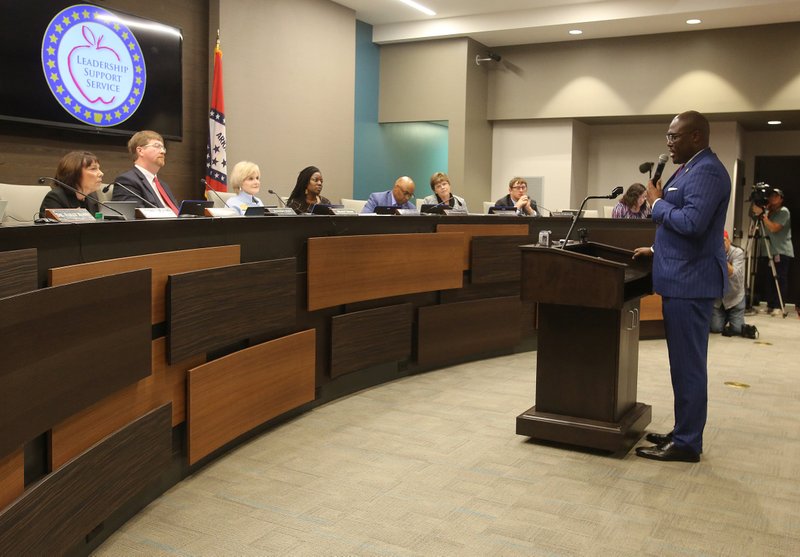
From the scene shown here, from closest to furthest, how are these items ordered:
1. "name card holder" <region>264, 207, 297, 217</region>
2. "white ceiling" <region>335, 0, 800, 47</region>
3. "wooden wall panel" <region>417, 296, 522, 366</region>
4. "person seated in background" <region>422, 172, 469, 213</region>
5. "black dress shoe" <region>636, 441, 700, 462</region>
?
"black dress shoe" <region>636, 441, 700, 462</region>, "name card holder" <region>264, 207, 297, 217</region>, "wooden wall panel" <region>417, 296, 522, 366</region>, "person seated in background" <region>422, 172, 469, 213</region>, "white ceiling" <region>335, 0, 800, 47</region>

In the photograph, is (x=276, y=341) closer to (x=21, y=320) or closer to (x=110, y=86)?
(x=21, y=320)

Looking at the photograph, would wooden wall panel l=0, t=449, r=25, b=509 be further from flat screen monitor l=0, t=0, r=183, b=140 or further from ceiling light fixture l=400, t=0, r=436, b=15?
ceiling light fixture l=400, t=0, r=436, b=15

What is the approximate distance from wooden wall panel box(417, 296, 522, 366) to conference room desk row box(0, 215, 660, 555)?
0.05 ft

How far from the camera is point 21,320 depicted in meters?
1.77

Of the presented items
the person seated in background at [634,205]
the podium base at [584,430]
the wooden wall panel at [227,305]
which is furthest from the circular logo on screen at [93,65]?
Result: the person seated in background at [634,205]

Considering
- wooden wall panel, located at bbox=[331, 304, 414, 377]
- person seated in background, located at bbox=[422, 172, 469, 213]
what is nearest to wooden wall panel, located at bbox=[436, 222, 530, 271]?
wooden wall panel, located at bbox=[331, 304, 414, 377]

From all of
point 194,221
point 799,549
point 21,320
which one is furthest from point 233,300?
point 799,549

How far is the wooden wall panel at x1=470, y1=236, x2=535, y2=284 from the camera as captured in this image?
17.4 feet

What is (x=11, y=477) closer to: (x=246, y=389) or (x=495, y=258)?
(x=246, y=389)

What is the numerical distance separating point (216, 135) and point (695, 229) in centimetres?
491

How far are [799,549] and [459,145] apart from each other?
7.76m

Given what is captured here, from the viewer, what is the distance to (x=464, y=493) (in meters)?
2.91

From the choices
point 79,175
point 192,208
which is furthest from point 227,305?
point 79,175

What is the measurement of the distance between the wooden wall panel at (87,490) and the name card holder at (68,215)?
0.70 meters
